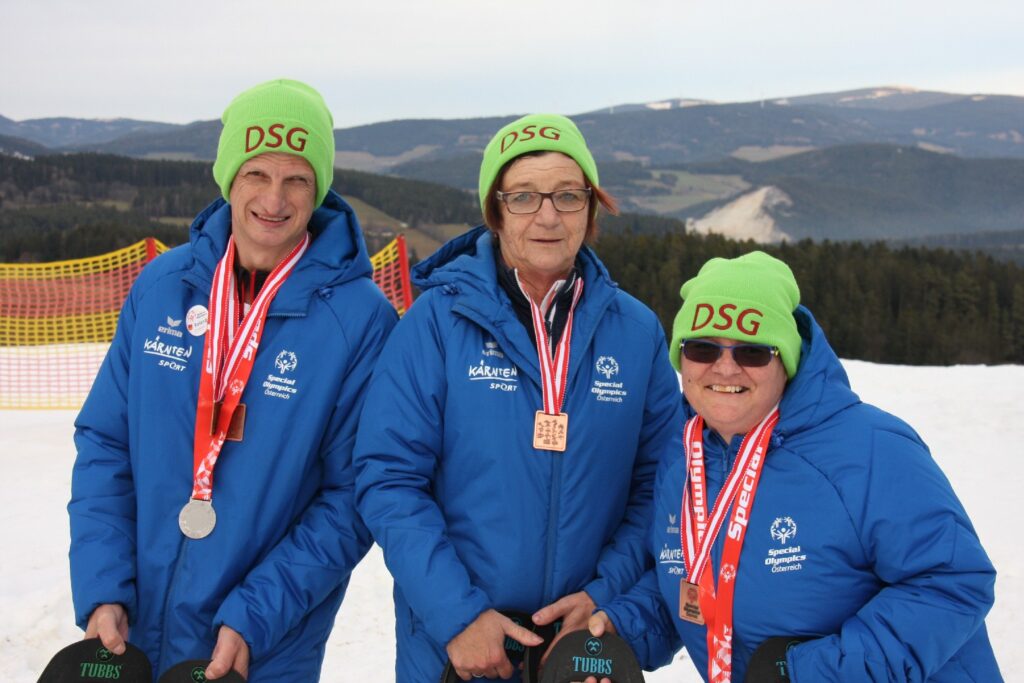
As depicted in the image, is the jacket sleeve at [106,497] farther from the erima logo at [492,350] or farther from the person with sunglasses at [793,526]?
the person with sunglasses at [793,526]

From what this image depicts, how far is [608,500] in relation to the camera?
2.55m

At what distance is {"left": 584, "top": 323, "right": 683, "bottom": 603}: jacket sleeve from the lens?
2.56 meters

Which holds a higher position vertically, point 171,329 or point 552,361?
point 171,329

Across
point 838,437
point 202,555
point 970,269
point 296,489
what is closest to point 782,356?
point 838,437

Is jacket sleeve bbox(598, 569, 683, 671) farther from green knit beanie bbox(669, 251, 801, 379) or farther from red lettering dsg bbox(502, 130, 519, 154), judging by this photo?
red lettering dsg bbox(502, 130, 519, 154)

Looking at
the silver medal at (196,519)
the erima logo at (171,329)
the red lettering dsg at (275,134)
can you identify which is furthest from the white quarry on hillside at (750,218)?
the silver medal at (196,519)

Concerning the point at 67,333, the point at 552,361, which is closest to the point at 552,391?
the point at 552,361

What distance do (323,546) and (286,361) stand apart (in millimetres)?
557

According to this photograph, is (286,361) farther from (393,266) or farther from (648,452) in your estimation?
(393,266)

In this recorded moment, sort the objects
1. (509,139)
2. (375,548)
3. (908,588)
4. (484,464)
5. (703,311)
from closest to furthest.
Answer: (908,588), (703,311), (484,464), (509,139), (375,548)

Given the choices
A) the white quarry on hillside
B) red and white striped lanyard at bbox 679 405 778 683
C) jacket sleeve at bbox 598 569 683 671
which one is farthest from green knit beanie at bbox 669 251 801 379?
the white quarry on hillside

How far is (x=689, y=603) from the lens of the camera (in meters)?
2.39

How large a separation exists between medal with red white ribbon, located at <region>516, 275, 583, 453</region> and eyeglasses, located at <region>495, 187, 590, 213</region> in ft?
1.15

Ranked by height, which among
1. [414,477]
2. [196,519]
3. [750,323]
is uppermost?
[750,323]
